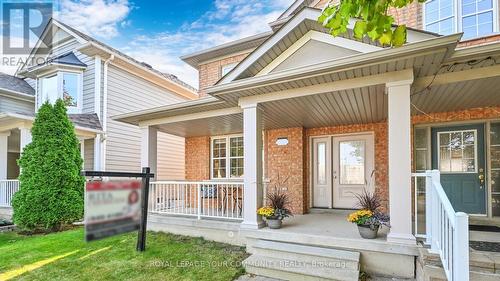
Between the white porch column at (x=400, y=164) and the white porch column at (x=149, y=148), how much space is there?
5.70 metres

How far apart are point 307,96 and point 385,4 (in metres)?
2.74

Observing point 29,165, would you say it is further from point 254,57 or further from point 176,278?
point 254,57

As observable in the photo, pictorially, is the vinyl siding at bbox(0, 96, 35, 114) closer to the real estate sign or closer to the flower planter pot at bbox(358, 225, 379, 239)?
the flower planter pot at bbox(358, 225, 379, 239)

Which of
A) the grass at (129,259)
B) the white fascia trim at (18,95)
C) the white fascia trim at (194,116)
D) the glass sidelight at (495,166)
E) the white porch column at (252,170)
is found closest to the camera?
the grass at (129,259)

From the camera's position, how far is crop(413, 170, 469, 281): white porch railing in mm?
2642

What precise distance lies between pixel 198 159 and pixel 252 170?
4536 mm

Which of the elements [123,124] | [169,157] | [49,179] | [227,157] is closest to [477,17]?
[227,157]

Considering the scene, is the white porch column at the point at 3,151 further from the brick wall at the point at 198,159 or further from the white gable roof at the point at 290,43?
the white gable roof at the point at 290,43

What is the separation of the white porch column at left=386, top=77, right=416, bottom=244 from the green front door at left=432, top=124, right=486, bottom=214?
3.08 meters

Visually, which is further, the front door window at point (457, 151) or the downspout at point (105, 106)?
the downspout at point (105, 106)

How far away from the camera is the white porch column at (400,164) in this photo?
411 centimetres

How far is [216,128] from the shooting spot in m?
8.34

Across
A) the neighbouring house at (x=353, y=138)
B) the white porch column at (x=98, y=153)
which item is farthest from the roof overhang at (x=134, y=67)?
the neighbouring house at (x=353, y=138)

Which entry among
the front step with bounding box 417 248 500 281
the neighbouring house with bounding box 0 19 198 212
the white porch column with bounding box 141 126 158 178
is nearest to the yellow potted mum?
the front step with bounding box 417 248 500 281
